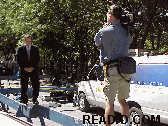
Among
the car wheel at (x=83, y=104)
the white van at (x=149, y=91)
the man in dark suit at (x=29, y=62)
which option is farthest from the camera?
the car wheel at (x=83, y=104)

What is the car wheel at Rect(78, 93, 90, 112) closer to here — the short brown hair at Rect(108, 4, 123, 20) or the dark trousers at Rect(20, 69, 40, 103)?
the dark trousers at Rect(20, 69, 40, 103)

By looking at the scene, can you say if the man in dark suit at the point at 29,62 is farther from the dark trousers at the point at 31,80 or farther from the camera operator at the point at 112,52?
the camera operator at the point at 112,52

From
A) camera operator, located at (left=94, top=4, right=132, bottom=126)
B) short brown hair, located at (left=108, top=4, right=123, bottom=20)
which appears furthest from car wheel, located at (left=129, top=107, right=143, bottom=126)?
short brown hair, located at (left=108, top=4, right=123, bottom=20)

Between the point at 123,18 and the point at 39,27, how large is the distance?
13.9 meters

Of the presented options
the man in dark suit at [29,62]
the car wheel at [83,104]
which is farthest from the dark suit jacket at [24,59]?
the car wheel at [83,104]

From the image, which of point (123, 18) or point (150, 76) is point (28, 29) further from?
point (123, 18)

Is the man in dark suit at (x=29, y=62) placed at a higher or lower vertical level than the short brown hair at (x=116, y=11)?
lower

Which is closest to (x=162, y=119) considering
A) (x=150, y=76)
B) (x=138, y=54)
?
(x=150, y=76)

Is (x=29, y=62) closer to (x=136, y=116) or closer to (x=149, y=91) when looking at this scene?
(x=136, y=116)

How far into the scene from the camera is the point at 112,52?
406cm

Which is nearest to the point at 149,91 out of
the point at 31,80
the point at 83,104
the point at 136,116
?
the point at 136,116

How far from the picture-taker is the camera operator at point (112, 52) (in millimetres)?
4027

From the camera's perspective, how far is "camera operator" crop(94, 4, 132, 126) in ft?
13.2

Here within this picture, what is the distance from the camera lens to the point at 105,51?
4094mm
